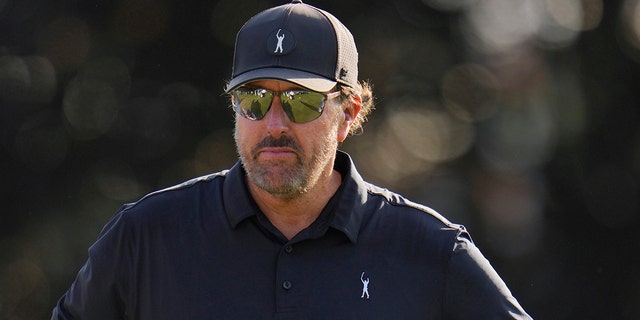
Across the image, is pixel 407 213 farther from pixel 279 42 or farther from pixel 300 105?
pixel 279 42

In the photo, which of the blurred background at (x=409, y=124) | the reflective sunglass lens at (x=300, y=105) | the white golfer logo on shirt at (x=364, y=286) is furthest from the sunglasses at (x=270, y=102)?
the blurred background at (x=409, y=124)

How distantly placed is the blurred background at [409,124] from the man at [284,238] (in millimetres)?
5192

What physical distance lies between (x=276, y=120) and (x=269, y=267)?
1.41 feet

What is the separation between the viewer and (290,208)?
125 inches

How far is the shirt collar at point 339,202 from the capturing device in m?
3.09

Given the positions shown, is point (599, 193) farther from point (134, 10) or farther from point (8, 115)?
point (8, 115)

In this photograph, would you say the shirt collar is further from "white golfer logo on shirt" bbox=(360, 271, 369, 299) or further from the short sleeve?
the short sleeve

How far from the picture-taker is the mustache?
3.11 metres

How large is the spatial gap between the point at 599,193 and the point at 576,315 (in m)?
1.00

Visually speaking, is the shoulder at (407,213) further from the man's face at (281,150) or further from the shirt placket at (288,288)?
the shirt placket at (288,288)

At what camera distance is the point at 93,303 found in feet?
9.89

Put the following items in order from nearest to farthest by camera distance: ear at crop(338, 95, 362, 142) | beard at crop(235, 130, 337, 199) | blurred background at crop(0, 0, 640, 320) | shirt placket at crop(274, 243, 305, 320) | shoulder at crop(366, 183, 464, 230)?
shirt placket at crop(274, 243, 305, 320)
beard at crop(235, 130, 337, 199)
shoulder at crop(366, 183, 464, 230)
ear at crop(338, 95, 362, 142)
blurred background at crop(0, 0, 640, 320)

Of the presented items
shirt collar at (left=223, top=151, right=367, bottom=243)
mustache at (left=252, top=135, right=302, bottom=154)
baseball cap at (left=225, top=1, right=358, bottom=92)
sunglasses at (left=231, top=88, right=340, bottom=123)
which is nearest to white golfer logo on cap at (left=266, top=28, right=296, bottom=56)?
baseball cap at (left=225, top=1, right=358, bottom=92)

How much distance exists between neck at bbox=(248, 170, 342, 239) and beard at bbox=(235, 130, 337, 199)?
0.03m
